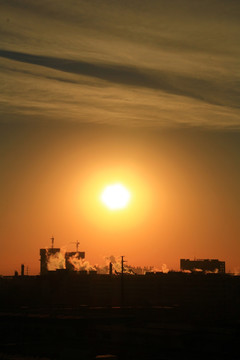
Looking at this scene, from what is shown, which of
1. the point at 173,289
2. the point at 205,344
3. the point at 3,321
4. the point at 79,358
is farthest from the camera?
the point at 173,289

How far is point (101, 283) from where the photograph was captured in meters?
166

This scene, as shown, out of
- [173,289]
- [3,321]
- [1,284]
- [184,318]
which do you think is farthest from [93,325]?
[1,284]

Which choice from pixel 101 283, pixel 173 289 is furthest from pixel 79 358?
pixel 101 283

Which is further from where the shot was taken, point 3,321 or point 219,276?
point 219,276

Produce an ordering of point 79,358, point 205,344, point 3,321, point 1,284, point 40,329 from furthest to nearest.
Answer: point 1,284 → point 3,321 → point 40,329 → point 205,344 → point 79,358

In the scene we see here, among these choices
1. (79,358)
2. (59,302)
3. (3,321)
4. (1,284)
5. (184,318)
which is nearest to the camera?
(79,358)

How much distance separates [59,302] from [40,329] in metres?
76.1

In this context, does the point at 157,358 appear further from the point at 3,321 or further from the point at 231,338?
the point at 3,321

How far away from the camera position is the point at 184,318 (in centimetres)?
8406

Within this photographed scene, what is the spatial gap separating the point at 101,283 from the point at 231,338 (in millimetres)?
108258

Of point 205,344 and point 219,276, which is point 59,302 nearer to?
point 219,276

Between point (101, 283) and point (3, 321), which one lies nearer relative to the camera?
point (3, 321)

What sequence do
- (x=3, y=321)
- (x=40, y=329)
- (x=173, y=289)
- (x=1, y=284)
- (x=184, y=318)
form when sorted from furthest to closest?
(x=1, y=284), (x=173, y=289), (x=184, y=318), (x=3, y=321), (x=40, y=329)

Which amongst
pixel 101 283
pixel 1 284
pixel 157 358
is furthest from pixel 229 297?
pixel 157 358
